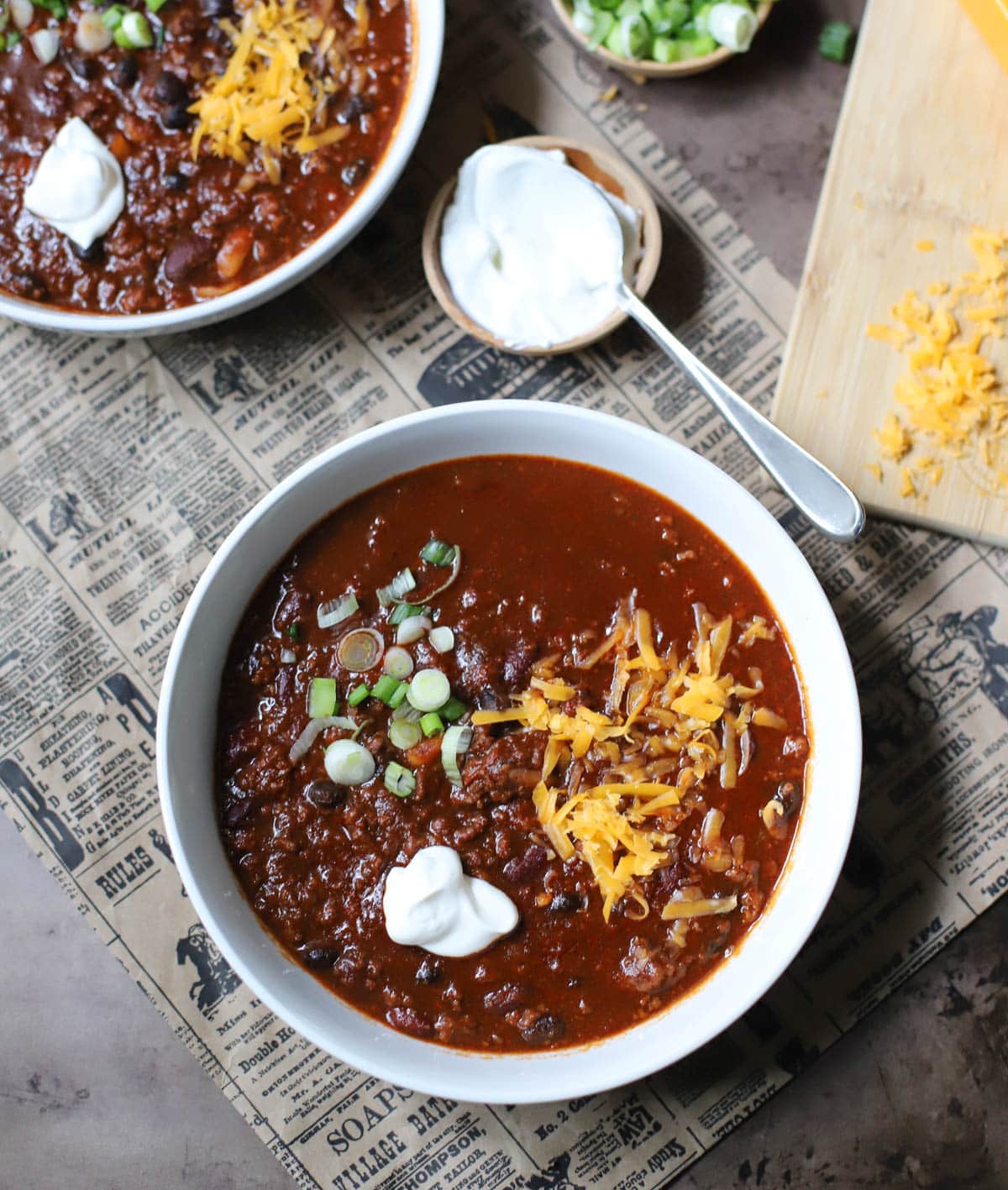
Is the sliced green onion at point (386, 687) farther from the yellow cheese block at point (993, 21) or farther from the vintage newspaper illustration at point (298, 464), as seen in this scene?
the yellow cheese block at point (993, 21)

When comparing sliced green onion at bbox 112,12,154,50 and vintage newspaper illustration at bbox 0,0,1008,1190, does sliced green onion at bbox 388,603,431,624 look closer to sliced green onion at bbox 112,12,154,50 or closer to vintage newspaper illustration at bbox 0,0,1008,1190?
vintage newspaper illustration at bbox 0,0,1008,1190

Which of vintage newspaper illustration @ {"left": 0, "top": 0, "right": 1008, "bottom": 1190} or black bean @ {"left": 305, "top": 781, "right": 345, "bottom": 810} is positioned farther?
vintage newspaper illustration @ {"left": 0, "top": 0, "right": 1008, "bottom": 1190}

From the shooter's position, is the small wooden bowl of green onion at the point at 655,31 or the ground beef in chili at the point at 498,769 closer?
the ground beef in chili at the point at 498,769

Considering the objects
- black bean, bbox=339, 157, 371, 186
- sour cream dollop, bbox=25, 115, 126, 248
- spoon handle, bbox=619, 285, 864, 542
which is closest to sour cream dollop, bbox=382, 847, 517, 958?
spoon handle, bbox=619, 285, 864, 542

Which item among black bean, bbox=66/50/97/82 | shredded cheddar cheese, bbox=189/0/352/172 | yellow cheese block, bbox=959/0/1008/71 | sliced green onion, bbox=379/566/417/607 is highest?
black bean, bbox=66/50/97/82

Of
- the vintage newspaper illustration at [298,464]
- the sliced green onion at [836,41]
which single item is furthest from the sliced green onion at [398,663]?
the sliced green onion at [836,41]

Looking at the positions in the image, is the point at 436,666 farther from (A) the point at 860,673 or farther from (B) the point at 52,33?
(B) the point at 52,33
